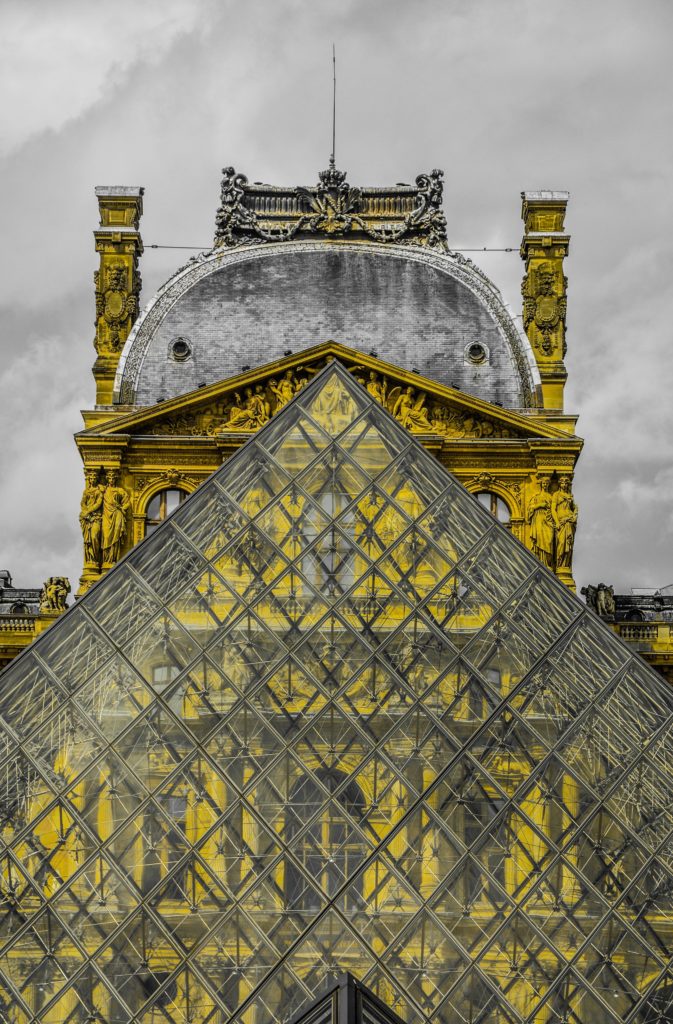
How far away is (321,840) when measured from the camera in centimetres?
2180

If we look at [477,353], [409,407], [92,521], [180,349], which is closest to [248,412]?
[180,349]

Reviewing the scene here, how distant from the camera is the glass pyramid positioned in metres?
21.2

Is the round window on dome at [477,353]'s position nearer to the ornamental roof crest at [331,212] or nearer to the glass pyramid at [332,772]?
the ornamental roof crest at [331,212]

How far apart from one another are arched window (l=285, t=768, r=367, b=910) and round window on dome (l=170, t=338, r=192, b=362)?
20.1 meters

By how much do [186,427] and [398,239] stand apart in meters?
6.60

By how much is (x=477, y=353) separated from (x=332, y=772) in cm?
1989

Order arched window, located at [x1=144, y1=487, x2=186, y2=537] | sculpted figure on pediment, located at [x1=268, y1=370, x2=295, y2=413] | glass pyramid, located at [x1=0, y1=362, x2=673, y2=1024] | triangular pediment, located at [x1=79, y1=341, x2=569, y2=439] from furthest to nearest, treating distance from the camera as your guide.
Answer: sculpted figure on pediment, located at [x1=268, y1=370, x2=295, y2=413] < arched window, located at [x1=144, y1=487, x2=186, y2=537] < triangular pediment, located at [x1=79, y1=341, x2=569, y2=439] < glass pyramid, located at [x1=0, y1=362, x2=673, y2=1024]

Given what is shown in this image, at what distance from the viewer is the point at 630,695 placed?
77.0 feet

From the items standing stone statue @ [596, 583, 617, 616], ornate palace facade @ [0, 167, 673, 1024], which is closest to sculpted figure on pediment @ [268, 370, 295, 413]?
standing stone statue @ [596, 583, 617, 616]

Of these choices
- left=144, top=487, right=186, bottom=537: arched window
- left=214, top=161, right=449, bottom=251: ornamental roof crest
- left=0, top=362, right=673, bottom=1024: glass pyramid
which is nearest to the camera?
left=0, top=362, right=673, bottom=1024: glass pyramid

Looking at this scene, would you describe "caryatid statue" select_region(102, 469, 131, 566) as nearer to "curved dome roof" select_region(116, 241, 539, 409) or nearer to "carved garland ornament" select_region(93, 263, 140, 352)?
"curved dome roof" select_region(116, 241, 539, 409)

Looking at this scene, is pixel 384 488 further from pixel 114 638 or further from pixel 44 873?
pixel 44 873

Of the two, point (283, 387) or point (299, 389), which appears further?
point (283, 387)

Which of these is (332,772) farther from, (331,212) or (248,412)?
(331,212)
